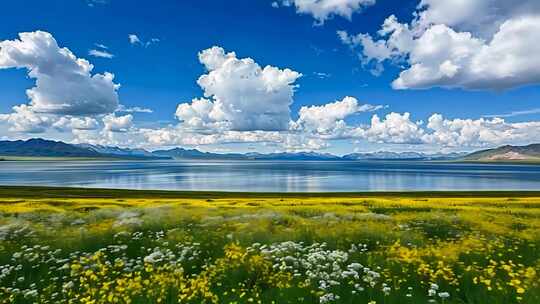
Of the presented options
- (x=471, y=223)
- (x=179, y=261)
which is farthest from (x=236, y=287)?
(x=471, y=223)

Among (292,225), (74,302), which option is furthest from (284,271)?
(292,225)

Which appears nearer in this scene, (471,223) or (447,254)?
(447,254)

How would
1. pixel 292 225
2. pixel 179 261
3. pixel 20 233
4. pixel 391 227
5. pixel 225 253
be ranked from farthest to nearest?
pixel 292 225 < pixel 391 227 < pixel 20 233 < pixel 225 253 < pixel 179 261

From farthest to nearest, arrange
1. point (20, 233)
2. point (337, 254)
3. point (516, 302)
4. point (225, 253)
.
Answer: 1. point (20, 233)
2. point (225, 253)
3. point (337, 254)
4. point (516, 302)

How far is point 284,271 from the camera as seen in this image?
10.9m

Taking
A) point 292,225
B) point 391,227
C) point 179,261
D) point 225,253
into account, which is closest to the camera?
point 179,261

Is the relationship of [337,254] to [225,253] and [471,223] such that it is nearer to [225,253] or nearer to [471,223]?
[225,253]

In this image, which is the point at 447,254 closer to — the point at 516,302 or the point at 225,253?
the point at 516,302

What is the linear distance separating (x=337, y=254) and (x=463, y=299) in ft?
11.3

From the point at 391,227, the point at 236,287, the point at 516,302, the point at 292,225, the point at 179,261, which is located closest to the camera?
the point at 516,302

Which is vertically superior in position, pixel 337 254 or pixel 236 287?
pixel 337 254

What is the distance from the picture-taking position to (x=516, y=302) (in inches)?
347

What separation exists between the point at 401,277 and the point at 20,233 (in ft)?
56.4

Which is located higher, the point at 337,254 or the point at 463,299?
the point at 337,254
